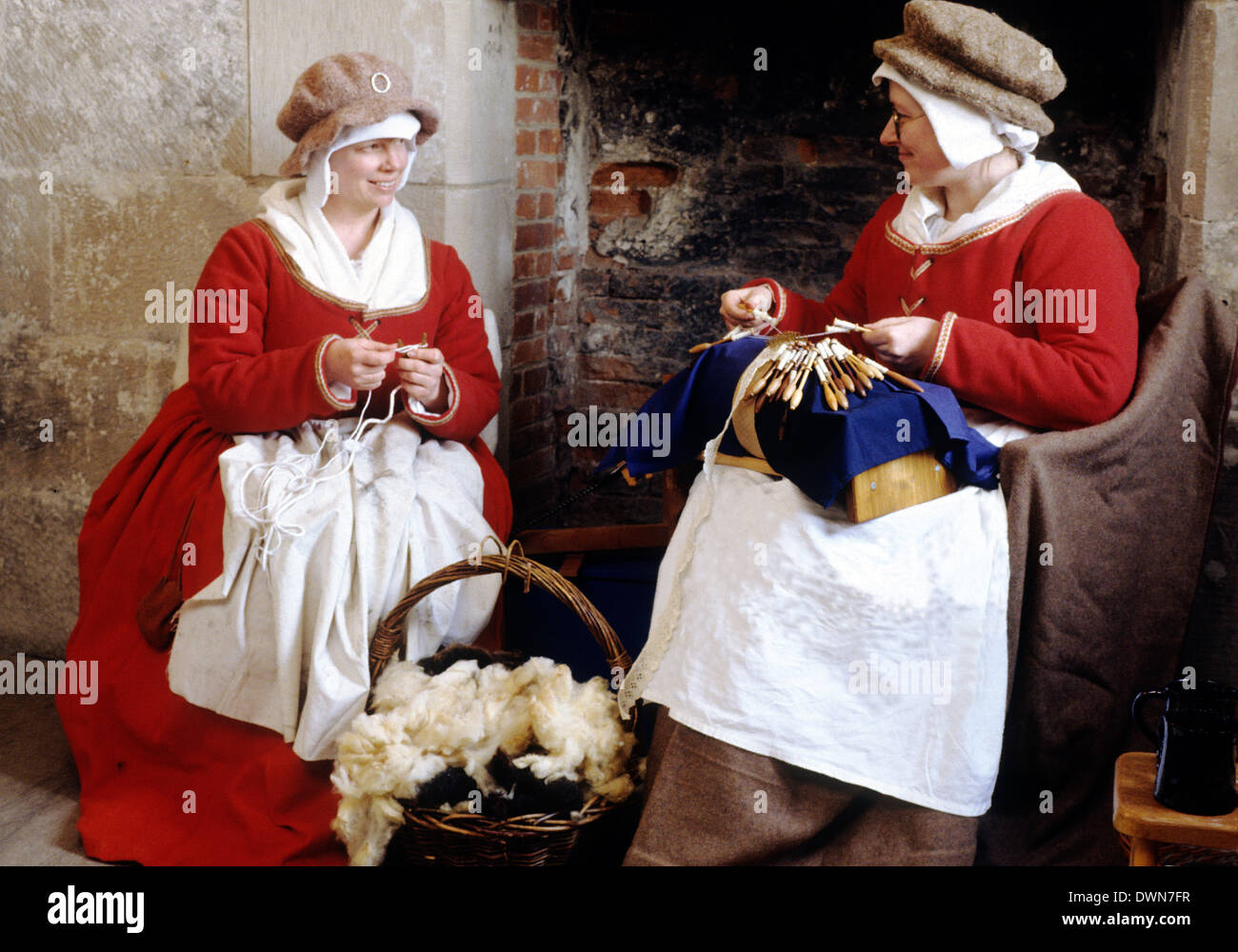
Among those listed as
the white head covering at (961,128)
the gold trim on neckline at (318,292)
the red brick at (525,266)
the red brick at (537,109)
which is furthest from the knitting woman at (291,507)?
the white head covering at (961,128)

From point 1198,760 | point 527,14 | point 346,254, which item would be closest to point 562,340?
point 527,14

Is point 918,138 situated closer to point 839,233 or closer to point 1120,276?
point 1120,276

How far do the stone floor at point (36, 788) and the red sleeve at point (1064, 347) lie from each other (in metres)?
1.76

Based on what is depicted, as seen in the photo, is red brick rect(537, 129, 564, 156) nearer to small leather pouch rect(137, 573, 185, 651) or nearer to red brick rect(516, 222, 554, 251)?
red brick rect(516, 222, 554, 251)

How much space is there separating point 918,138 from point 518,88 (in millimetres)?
1160

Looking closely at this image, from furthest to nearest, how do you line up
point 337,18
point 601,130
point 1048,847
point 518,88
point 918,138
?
A: point 601,130, point 518,88, point 337,18, point 918,138, point 1048,847

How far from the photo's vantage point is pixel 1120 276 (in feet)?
6.93

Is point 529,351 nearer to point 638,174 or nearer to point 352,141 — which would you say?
point 638,174

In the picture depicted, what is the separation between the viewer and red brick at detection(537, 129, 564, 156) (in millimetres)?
3135

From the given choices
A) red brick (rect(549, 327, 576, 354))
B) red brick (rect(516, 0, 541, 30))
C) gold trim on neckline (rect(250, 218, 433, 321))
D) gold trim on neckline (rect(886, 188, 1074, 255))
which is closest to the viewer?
gold trim on neckline (rect(886, 188, 1074, 255))

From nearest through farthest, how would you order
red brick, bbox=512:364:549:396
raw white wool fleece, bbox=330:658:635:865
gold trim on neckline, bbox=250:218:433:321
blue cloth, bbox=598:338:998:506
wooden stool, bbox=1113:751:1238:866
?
wooden stool, bbox=1113:751:1238:866, blue cloth, bbox=598:338:998:506, raw white wool fleece, bbox=330:658:635:865, gold trim on neckline, bbox=250:218:433:321, red brick, bbox=512:364:549:396

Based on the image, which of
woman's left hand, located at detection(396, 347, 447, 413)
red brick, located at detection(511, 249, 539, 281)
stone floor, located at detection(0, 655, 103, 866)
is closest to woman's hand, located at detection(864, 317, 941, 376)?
woman's left hand, located at detection(396, 347, 447, 413)
